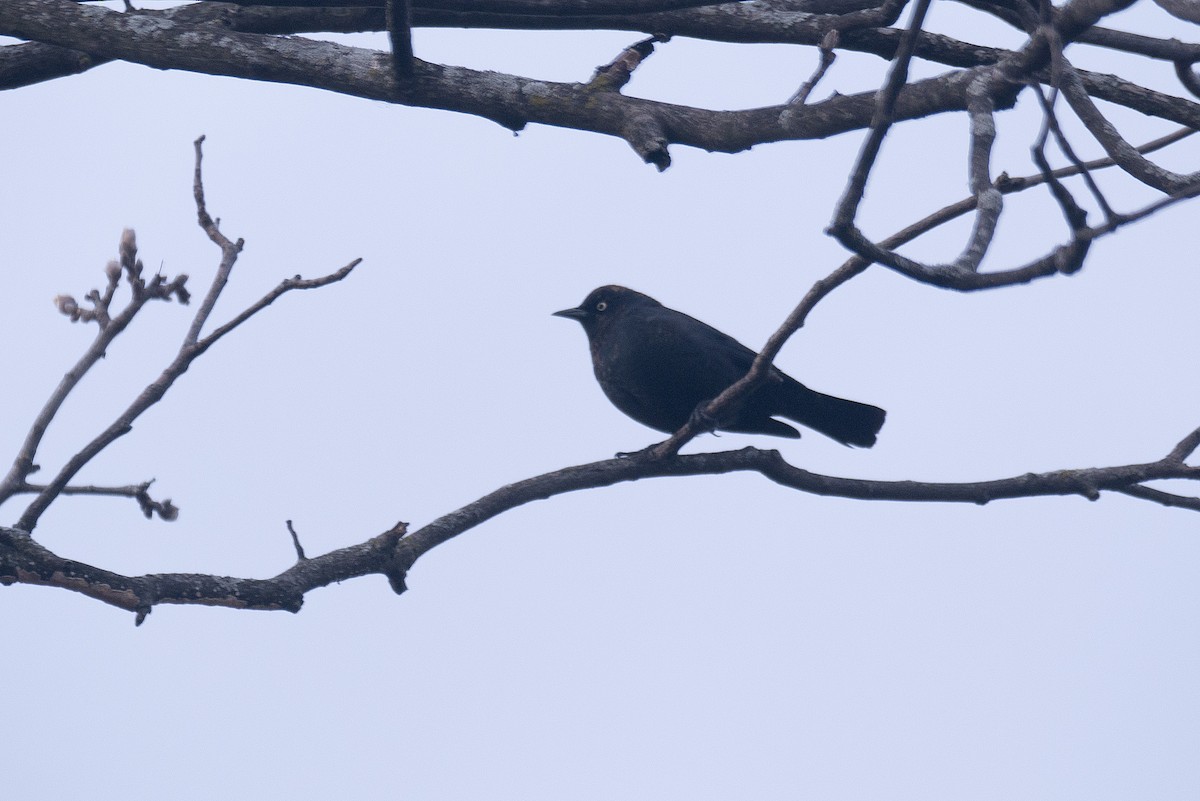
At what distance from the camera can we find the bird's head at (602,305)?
5.77 metres

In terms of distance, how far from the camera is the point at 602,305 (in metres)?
5.86

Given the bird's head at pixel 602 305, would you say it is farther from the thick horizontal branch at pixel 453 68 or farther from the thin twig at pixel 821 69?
the thin twig at pixel 821 69

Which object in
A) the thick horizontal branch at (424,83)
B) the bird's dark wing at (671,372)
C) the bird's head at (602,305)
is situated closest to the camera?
the thick horizontal branch at (424,83)

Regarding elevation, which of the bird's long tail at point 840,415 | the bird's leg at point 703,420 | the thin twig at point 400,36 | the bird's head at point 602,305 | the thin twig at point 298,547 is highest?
the bird's head at point 602,305

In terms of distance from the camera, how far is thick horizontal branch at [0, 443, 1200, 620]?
2.84 metres

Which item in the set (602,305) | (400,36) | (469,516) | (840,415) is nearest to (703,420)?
(469,516)

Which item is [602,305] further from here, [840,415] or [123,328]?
[123,328]

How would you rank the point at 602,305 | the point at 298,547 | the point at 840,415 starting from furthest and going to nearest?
the point at 602,305
the point at 840,415
the point at 298,547

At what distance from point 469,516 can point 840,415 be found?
2.34m

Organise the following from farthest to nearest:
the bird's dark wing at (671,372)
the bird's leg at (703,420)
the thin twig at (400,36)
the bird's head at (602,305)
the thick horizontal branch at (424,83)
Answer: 1. the bird's head at (602,305)
2. the bird's dark wing at (671,372)
3. the bird's leg at (703,420)
4. the thick horizontal branch at (424,83)
5. the thin twig at (400,36)

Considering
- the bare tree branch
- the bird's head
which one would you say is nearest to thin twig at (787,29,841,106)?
the bare tree branch

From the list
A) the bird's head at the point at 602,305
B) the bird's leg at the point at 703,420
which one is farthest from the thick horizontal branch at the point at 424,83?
the bird's head at the point at 602,305

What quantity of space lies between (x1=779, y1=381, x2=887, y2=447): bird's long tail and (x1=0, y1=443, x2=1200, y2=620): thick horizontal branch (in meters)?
1.39

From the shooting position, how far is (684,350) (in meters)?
5.07
